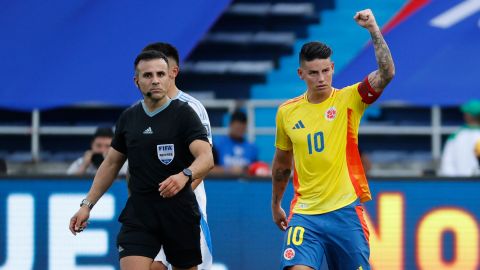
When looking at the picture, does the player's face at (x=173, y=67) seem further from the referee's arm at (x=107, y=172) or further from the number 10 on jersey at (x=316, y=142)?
the number 10 on jersey at (x=316, y=142)

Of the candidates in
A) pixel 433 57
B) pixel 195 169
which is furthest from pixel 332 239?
pixel 433 57

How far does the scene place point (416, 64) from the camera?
→ 14539 millimetres

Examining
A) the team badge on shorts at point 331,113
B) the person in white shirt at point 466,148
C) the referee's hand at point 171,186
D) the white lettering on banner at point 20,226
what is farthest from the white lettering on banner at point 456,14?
the referee's hand at point 171,186

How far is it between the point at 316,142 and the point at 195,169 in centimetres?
98

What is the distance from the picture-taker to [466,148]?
12969 millimetres

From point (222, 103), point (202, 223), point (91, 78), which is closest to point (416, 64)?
point (222, 103)

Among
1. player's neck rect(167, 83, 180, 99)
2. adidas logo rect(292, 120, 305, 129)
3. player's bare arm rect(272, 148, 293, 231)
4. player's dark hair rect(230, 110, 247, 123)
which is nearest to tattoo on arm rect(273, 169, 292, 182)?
player's bare arm rect(272, 148, 293, 231)

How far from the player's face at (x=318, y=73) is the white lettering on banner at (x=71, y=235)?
144 inches

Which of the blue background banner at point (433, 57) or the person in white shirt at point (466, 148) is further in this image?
the blue background banner at point (433, 57)

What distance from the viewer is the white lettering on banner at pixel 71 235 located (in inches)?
468

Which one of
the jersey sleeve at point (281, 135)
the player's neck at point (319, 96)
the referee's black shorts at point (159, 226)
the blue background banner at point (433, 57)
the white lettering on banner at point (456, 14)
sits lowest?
the referee's black shorts at point (159, 226)

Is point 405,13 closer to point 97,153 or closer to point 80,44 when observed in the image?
point 80,44

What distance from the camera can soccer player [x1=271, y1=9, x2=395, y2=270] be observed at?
8727mm

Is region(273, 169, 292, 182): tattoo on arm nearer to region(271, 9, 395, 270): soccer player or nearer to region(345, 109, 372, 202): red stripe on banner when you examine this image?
region(271, 9, 395, 270): soccer player
